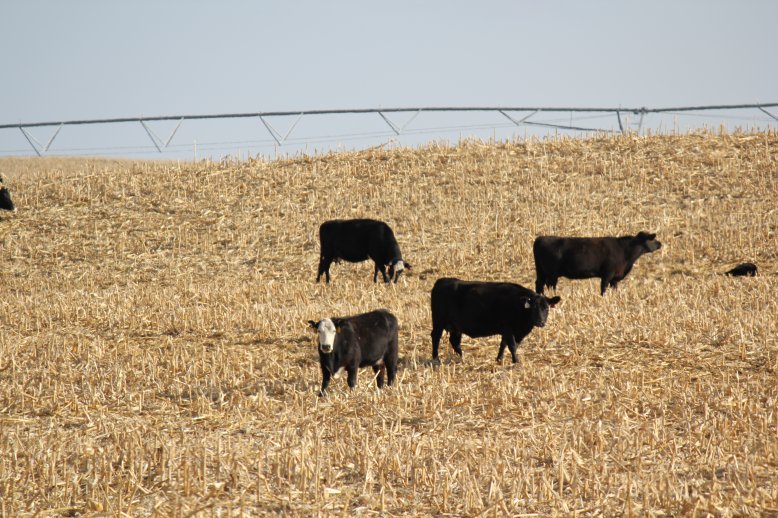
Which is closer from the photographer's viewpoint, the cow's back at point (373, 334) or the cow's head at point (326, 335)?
the cow's head at point (326, 335)

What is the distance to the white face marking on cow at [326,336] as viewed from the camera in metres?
9.95

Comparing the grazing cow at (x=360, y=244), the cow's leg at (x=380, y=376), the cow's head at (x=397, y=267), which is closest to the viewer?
the cow's leg at (x=380, y=376)

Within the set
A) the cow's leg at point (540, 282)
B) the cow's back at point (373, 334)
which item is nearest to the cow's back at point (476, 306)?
the cow's back at point (373, 334)

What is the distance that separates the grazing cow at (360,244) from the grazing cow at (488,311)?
7942 millimetres

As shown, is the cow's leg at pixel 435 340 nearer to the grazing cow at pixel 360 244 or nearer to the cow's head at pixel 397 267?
the cow's head at pixel 397 267

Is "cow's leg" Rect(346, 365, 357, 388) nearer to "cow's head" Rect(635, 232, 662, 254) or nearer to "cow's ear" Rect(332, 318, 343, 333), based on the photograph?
"cow's ear" Rect(332, 318, 343, 333)

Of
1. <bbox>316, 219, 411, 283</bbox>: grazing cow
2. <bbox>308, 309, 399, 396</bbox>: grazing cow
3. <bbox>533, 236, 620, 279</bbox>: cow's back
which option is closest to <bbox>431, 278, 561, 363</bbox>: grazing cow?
<bbox>308, 309, 399, 396</bbox>: grazing cow

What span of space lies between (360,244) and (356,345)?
11.1m

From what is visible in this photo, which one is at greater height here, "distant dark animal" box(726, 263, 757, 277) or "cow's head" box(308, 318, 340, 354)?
"cow's head" box(308, 318, 340, 354)

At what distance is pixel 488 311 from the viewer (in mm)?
12047

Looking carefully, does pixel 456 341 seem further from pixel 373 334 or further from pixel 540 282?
pixel 540 282

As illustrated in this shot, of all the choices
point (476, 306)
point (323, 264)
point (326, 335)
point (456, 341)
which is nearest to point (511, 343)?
point (476, 306)

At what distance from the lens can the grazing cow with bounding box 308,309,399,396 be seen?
33.1 feet

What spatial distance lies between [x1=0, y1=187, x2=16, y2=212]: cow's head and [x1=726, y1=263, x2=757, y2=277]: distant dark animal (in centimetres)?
2114
